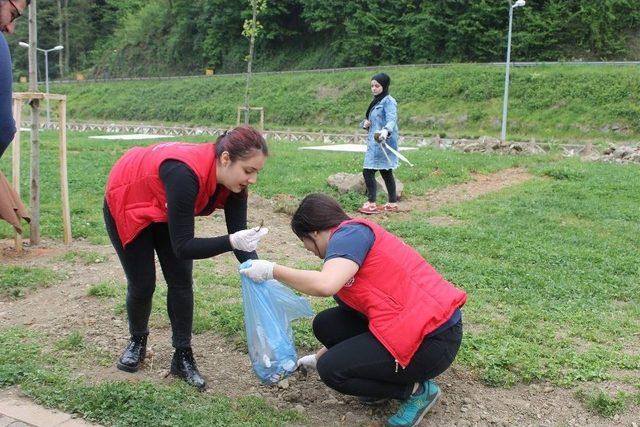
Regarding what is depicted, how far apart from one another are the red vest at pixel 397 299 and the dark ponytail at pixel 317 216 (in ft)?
0.20

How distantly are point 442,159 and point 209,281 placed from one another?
7754 millimetres

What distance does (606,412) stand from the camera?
311cm

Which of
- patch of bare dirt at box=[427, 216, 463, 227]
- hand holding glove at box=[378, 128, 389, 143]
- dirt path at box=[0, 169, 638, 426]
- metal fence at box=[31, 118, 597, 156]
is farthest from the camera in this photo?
metal fence at box=[31, 118, 597, 156]

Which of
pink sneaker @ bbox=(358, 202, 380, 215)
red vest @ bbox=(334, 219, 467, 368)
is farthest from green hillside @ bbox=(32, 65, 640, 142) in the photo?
red vest @ bbox=(334, 219, 467, 368)

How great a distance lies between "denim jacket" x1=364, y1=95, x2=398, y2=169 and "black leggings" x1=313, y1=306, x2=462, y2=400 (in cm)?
501

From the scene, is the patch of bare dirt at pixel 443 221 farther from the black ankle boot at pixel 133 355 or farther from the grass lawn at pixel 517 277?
the black ankle boot at pixel 133 355

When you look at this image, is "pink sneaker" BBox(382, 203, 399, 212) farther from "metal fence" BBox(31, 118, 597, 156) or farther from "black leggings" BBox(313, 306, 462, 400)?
"black leggings" BBox(313, 306, 462, 400)

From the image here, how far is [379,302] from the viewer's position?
2.85 metres

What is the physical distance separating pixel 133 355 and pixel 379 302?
57.3 inches

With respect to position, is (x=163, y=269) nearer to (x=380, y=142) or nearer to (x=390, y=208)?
(x=380, y=142)

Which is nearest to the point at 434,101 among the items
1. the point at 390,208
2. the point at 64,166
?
the point at 390,208

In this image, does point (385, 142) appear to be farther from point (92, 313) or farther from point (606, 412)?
point (606, 412)

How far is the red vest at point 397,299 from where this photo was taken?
9.25ft

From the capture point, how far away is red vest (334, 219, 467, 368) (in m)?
2.82
